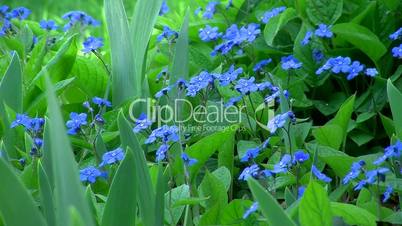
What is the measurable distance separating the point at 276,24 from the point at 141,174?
1050 millimetres

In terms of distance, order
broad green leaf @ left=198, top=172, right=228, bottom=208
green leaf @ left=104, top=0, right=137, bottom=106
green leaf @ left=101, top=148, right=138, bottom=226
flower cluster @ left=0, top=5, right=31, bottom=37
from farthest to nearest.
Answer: flower cluster @ left=0, top=5, right=31, bottom=37 < green leaf @ left=104, top=0, right=137, bottom=106 < broad green leaf @ left=198, top=172, right=228, bottom=208 < green leaf @ left=101, top=148, right=138, bottom=226

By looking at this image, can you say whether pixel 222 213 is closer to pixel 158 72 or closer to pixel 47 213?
pixel 47 213

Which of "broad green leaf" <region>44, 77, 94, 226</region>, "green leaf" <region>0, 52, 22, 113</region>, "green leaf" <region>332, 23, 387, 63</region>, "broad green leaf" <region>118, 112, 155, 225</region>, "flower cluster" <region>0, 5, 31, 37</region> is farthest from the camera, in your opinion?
"flower cluster" <region>0, 5, 31, 37</region>

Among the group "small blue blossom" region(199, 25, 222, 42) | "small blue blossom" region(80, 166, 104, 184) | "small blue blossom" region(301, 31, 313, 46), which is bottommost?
"small blue blossom" region(80, 166, 104, 184)

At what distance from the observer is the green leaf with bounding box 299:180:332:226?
5.25ft

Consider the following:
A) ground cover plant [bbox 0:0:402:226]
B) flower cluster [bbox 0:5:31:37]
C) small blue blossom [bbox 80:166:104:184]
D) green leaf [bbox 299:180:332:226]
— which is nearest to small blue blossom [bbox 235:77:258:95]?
ground cover plant [bbox 0:0:402:226]

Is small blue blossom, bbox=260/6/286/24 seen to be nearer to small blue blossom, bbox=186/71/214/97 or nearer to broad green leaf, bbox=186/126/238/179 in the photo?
small blue blossom, bbox=186/71/214/97

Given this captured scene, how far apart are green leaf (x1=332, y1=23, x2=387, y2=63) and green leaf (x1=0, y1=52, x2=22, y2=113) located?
0.99 m

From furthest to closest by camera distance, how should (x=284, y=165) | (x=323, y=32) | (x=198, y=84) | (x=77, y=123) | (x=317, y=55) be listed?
(x=317, y=55), (x=323, y=32), (x=198, y=84), (x=77, y=123), (x=284, y=165)

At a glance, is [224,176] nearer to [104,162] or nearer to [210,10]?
[104,162]

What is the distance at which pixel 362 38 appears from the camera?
2455 millimetres

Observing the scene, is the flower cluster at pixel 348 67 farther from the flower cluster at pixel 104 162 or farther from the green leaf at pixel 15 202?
the green leaf at pixel 15 202

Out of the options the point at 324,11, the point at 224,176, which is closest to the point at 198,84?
the point at 224,176

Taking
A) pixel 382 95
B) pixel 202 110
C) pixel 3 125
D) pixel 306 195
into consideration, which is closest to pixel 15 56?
pixel 3 125
